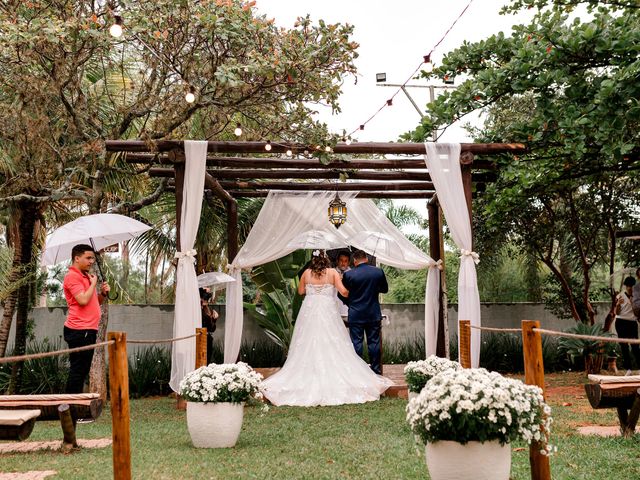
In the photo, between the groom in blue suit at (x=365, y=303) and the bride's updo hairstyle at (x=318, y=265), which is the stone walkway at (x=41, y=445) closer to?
the bride's updo hairstyle at (x=318, y=265)

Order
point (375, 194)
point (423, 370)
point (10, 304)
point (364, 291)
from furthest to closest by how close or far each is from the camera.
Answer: point (375, 194) < point (10, 304) < point (364, 291) < point (423, 370)

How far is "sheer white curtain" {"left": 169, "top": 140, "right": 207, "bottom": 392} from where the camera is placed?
851 cm

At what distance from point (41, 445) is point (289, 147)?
169 inches

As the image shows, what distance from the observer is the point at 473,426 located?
3.86 m

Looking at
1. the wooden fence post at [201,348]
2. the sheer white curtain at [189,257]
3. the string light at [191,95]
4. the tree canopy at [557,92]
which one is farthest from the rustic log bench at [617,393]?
the string light at [191,95]

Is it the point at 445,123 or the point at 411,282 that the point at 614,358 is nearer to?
the point at 445,123

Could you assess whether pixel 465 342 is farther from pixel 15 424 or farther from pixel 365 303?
pixel 15 424

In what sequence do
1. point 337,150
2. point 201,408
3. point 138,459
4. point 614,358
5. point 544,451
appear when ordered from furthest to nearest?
point 614,358
point 337,150
point 201,408
point 138,459
point 544,451

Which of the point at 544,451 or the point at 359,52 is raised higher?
the point at 359,52

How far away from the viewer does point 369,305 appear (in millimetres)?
9844

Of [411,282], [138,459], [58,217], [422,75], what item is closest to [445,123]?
[422,75]

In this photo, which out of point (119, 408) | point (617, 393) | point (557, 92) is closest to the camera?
point (119, 408)

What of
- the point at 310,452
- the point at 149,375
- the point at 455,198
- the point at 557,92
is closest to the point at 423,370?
the point at 310,452

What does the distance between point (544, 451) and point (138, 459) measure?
3137 mm
